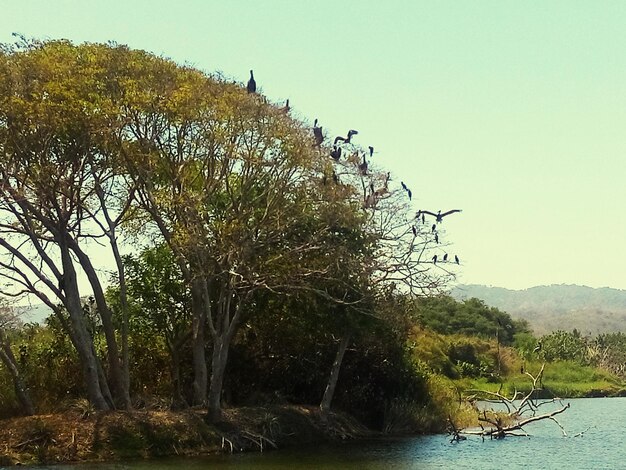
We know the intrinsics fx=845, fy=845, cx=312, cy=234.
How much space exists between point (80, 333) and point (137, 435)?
418 cm

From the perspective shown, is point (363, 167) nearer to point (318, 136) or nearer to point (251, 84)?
point (318, 136)

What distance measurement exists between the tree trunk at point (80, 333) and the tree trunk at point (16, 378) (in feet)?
7.17

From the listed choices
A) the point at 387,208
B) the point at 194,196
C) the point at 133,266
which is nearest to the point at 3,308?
the point at 133,266

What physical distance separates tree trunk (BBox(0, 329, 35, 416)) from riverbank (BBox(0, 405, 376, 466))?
0.86 meters

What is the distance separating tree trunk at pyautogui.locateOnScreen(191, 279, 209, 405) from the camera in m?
33.2

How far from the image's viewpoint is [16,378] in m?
30.0

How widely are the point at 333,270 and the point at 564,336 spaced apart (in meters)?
69.5

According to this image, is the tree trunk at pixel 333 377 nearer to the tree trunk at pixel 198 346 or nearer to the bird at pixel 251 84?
the tree trunk at pixel 198 346

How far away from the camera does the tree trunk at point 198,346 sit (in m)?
33.2

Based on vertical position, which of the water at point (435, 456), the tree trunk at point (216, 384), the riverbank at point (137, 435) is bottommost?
the water at point (435, 456)

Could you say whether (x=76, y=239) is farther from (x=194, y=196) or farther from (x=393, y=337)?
(x=393, y=337)

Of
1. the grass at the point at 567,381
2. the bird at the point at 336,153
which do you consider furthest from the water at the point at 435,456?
the grass at the point at 567,381

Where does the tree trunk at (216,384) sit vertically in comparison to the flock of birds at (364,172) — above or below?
below

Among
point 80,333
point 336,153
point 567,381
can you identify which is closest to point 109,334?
point 80,333
